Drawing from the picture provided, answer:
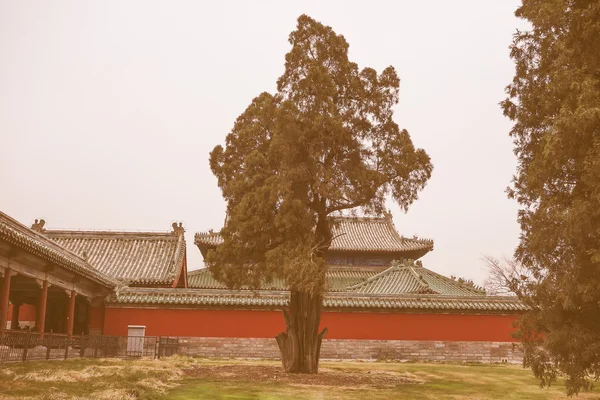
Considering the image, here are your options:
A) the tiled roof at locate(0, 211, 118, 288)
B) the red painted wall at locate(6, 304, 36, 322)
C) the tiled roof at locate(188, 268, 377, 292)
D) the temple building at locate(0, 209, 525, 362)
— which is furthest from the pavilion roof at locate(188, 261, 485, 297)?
the red painted wall at locate(6, 304, 36, 322)

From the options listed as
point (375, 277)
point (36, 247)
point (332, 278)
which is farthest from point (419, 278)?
point (36, 247)

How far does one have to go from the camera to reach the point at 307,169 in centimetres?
1550

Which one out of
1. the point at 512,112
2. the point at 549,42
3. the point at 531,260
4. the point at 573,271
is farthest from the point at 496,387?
the point at 549,42

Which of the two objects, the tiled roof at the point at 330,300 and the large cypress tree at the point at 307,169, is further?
the tiled roof at the point at 330,300

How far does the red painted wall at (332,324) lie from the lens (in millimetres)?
24266

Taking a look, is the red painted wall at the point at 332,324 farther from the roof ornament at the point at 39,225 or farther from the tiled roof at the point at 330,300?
the roof ornament at the point at 39,225

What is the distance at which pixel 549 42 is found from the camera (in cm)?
1125

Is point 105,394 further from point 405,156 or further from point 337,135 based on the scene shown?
point 405,156

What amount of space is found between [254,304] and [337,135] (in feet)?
36.1

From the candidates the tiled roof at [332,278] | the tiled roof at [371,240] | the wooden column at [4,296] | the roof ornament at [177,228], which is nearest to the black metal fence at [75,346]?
the wooden column at [4,296]

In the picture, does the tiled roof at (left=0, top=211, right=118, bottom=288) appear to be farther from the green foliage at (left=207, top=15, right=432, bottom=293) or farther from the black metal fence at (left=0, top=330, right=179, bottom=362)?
the green foliage at (left=207, top=15, right=432, bottom=293)

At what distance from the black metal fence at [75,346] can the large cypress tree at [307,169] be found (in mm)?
5233

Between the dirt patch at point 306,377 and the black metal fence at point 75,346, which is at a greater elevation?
the black metal fence at point 75,346

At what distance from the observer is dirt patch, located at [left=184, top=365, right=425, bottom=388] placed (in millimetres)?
14180
